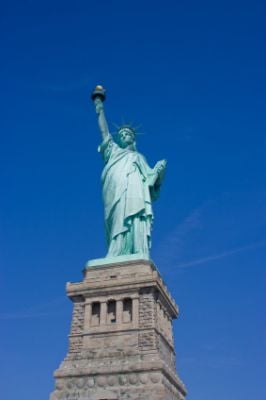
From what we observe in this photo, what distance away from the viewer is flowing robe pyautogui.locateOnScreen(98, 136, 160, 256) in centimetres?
2616

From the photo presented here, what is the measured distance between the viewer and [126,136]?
103 ft

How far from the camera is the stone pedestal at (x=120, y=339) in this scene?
20.7m

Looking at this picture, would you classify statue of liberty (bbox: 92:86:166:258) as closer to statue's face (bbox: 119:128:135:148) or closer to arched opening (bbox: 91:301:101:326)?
statue's face (bbox: 119:128:135:148)

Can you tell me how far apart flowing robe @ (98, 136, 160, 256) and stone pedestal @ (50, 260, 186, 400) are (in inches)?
72.9

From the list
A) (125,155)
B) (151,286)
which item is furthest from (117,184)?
(151,286)

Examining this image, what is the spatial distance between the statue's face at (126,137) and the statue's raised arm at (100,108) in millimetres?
1413

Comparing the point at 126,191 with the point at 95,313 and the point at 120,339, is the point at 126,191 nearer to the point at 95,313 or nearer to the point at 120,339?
the point at 95,313

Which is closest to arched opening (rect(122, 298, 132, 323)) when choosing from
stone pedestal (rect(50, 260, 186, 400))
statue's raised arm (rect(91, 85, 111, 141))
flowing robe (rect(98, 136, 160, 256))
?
stone pedestal (rect(50, 260, 186, 400))

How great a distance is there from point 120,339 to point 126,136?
45.8 ft

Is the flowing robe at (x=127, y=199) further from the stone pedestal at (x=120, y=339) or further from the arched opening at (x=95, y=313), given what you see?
the arched opening at (x=95, y=313)

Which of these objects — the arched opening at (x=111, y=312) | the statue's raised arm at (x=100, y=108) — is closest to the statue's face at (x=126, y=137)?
the statue's raised arm at (x=100, y=108)

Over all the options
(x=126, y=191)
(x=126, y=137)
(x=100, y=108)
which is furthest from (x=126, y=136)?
(x=126, y=191)

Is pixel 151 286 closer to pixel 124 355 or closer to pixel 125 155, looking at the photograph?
pixel 124 355

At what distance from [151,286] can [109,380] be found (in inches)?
185
